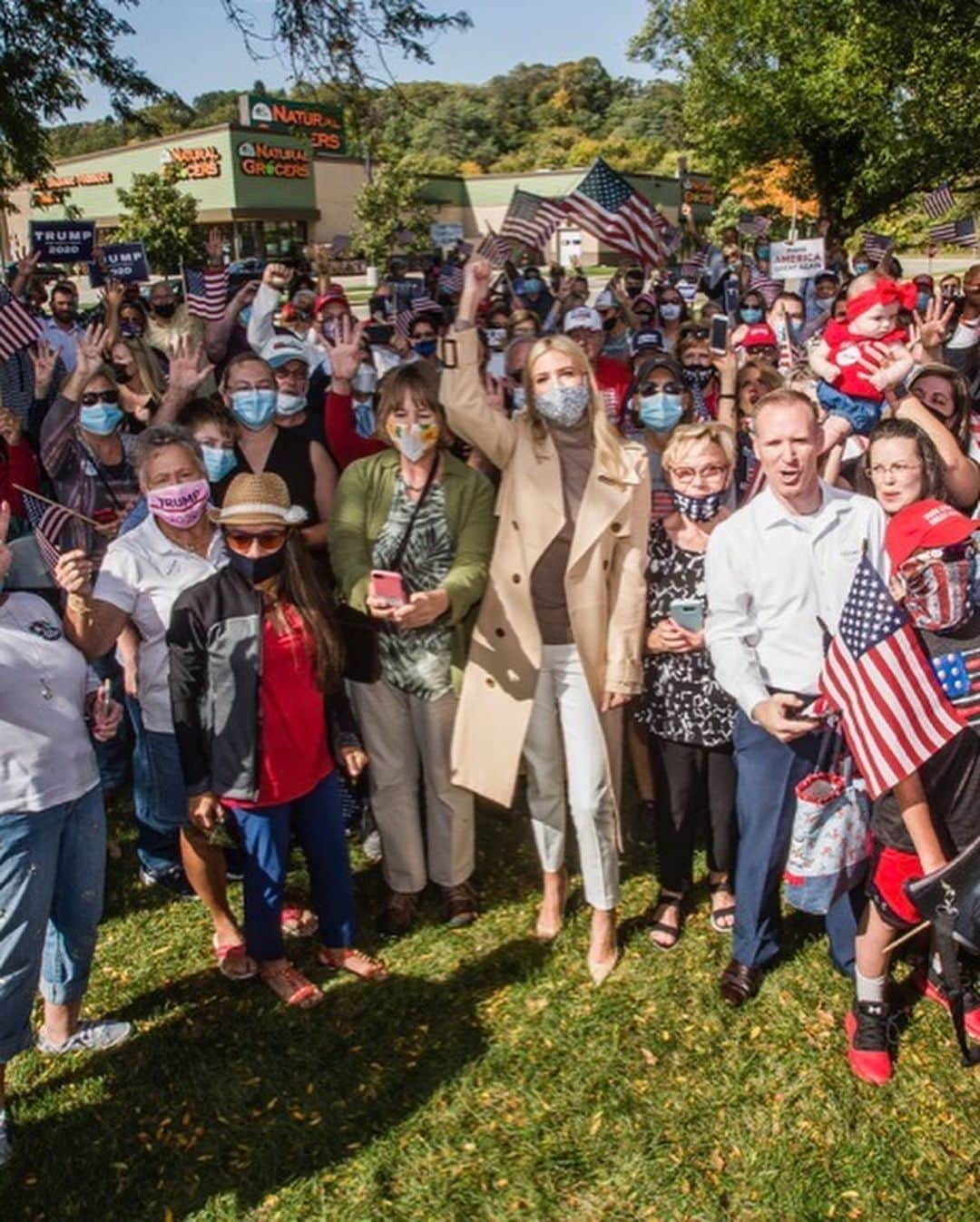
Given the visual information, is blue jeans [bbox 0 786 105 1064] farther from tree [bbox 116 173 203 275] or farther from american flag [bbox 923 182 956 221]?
tree [bbox 116 173 203 275]

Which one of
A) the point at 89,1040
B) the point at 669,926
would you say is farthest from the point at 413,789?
the point at 89,1040

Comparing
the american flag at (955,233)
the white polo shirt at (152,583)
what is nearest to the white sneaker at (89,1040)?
the white polo shirt at (152,583)

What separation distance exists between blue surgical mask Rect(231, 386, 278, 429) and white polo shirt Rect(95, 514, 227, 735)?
38.5 inches

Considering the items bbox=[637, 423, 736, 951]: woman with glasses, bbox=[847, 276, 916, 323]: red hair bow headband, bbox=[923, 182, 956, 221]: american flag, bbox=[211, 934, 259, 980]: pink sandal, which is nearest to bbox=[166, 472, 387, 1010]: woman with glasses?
bbox=[211, 934, 259, 980]: pink sandal

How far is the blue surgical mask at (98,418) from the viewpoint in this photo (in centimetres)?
548

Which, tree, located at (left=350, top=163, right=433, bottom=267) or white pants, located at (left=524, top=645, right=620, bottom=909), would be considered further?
tree, located at (left=350, top=163, right=433, bottom=267)

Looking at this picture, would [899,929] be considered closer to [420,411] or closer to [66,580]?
[420,411]

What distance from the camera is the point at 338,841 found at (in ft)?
13.9

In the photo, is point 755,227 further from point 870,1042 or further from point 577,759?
point 870,1042

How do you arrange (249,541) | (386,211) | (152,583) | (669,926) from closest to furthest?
(249,541)
(152,583)
(669,926)
(386,211)

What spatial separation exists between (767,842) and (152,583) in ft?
8.48

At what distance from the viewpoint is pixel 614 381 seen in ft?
26.0

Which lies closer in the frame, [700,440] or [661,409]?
[700,440]

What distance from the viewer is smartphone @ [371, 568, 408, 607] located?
3965 mm
